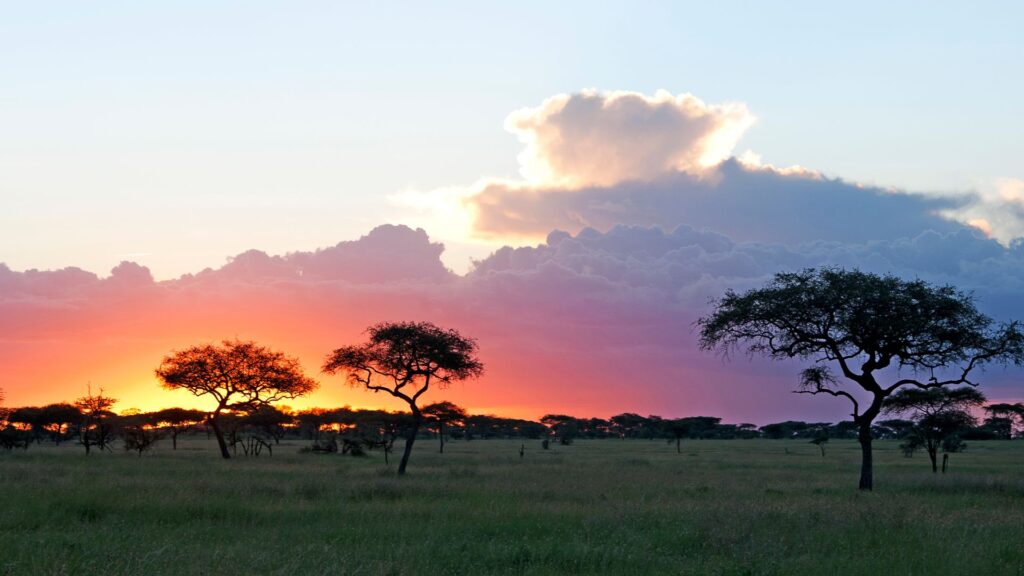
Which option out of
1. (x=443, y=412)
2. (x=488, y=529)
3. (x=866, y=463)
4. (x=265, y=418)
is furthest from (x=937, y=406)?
(x=265, y=418)

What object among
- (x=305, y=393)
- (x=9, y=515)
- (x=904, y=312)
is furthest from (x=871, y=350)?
(x=305, y=393)

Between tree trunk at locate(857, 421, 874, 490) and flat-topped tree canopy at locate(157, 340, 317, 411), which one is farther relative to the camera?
flat-topped tree canopy at locate(157, 340, 317, 411)

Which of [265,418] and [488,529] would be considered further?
[265,418]

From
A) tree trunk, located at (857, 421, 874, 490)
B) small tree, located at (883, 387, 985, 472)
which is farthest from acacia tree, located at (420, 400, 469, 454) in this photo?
tree trunk, located at (857, 421, 874, 490)

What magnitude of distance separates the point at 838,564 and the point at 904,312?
2140 cm

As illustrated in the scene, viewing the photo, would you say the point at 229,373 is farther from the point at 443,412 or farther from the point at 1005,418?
the point at 1005,418

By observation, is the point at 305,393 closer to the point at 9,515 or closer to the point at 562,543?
the point at 9,515

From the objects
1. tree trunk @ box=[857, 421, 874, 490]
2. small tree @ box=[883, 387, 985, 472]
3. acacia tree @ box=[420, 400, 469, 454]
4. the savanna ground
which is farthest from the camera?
acacia tree @ box=[420, 400, 469, 454]

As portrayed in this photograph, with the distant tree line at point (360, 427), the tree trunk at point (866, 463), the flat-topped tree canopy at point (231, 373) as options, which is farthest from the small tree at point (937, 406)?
the flat-topped tree canopy at point (231, 373)

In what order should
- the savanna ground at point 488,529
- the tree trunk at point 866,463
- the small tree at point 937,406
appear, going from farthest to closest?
the small tree at point 937,406 < the tree trunk at point 866,463 < the savanna ground at point 488,529

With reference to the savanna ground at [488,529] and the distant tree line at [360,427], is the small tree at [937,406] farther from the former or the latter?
the savanna ground at [488,529]

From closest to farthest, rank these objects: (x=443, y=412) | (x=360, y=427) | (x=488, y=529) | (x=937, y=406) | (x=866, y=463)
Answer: (x=488, y=529) → (x=866, y=463) → (x=937, y=406) → (x=443, y=412) → (x=360, y=427)

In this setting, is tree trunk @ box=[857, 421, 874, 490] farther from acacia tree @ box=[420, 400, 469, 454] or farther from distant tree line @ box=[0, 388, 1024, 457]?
acacia tree @ box=[420, 400, 469, 454]

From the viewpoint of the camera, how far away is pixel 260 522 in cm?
2067
